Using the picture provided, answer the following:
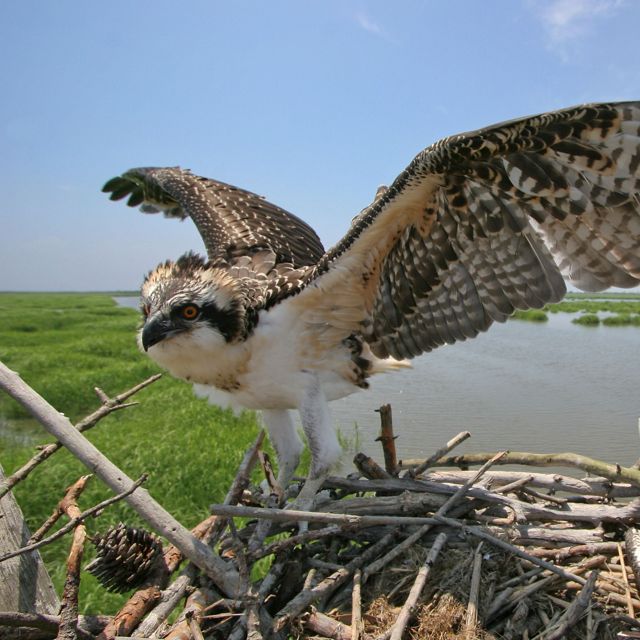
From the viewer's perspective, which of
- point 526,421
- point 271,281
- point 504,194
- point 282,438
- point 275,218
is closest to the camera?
point 504,194

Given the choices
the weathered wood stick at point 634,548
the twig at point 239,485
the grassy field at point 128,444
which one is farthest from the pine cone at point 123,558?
the weathered wood stick at point 634,548

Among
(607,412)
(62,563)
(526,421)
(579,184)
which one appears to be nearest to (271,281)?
(579,184)

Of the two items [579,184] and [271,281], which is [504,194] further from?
[271,281]

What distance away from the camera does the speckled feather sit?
238 cm

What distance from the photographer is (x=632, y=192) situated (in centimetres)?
245

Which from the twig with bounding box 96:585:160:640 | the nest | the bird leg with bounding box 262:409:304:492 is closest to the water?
the bird leg with bounding box 262:409:304:492

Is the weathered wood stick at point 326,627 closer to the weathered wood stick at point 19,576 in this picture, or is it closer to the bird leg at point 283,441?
the weathered wood stick at point 19,576

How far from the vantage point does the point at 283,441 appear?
142 inches

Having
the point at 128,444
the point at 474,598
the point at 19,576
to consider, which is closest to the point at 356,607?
the point at 474,598

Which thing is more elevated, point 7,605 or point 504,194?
point 504,194

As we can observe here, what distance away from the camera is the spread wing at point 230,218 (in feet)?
13.0

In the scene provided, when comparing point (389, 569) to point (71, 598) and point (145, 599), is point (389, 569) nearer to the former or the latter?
point (145, 599)

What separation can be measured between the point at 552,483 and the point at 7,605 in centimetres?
254

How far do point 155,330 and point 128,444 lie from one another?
Result: 18.3 ft
